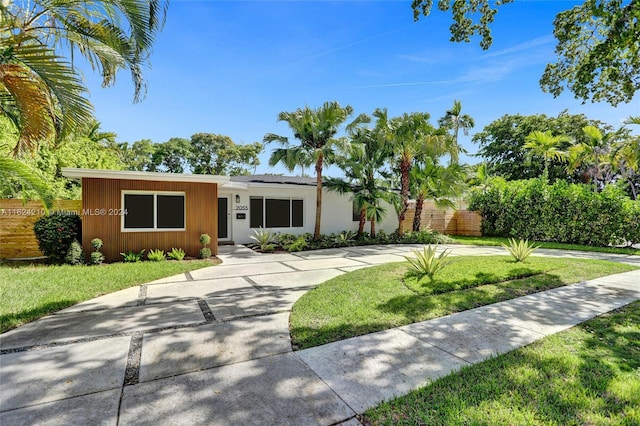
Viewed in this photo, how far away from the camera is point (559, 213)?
1333 cm

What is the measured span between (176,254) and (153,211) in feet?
4.75

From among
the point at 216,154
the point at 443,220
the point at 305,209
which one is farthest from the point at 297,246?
the point at 216,154

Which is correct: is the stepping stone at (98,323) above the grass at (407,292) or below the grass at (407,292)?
below

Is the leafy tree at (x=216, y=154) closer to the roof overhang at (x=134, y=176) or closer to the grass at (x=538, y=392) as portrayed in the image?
the roof overhang at (x=134, y=176)

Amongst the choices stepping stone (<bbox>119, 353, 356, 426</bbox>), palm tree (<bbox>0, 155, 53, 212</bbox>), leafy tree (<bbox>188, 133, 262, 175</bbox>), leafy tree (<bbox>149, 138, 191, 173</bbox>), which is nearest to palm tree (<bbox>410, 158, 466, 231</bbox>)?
stepping stone (<bbox>119, 353, 356, 426</bbox>)

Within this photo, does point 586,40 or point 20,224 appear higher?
point 586,40

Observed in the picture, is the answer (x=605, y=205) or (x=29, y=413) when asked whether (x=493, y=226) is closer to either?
(x=605, y=205)

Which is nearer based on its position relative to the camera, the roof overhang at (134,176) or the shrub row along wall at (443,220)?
the roof overhang at (134,176)

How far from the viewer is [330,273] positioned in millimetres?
7379

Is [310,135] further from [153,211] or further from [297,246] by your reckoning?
[153,211]

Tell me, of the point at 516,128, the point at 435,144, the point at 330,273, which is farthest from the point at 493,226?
the point at 516,128

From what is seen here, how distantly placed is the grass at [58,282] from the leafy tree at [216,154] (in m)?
21.5

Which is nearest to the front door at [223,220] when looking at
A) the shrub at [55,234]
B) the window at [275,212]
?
the window at [275,212]

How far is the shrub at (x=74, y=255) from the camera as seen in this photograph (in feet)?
25.9
